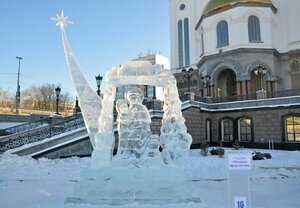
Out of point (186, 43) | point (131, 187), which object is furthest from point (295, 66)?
point (131, 187)

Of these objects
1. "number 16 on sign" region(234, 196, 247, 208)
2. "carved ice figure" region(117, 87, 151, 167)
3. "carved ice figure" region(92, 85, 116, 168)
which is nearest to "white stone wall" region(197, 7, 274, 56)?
"carved ice figure" region(117, 87, 151, 167)

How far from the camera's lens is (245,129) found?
87.3 ft

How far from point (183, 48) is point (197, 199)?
3602 cm

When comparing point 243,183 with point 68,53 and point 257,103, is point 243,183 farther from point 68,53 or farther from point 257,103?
point 257,103

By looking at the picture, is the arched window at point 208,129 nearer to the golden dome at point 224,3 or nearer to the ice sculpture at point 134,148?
the golden dome at point 224,3

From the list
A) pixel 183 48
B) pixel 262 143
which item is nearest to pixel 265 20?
pixel 183 48

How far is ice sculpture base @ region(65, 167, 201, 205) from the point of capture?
674cm

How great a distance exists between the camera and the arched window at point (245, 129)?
2620 centimetres

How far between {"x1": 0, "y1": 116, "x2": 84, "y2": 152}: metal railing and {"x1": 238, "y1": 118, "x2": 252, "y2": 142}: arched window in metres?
15.0

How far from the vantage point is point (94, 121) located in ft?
27.8

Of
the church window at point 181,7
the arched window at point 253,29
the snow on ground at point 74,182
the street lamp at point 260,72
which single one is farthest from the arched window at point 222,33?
the snow on ground at point 74,182

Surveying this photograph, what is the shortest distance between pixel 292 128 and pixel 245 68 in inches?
368

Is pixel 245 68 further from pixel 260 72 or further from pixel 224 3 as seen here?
pixel 224 3

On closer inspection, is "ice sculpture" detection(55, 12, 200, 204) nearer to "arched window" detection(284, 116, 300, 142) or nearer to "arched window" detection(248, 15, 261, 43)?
"arched window" detection(284, 116, 300, 142)
